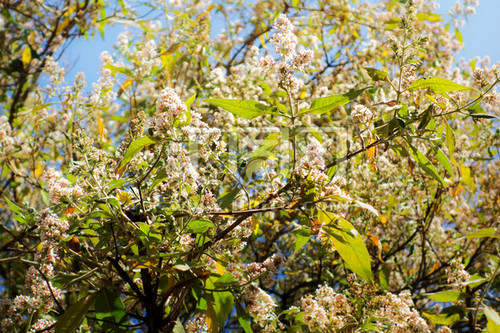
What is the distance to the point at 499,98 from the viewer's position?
48.8 inches

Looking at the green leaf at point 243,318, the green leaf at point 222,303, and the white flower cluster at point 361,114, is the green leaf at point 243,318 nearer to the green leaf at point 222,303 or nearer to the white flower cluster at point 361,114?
the green leaf at point 222,303

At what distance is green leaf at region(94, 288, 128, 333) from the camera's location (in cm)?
118

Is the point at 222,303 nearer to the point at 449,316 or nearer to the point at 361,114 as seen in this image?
the point at 361,114

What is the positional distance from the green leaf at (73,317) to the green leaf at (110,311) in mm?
29

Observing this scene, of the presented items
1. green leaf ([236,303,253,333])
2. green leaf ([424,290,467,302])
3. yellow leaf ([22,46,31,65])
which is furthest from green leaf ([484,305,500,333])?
yellow leaf ([22,46,31,65])

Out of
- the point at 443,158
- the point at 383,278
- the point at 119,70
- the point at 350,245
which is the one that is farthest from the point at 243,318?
the point at 119,70

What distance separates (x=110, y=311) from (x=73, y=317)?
0.10 meters

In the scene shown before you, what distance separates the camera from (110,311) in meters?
1.19

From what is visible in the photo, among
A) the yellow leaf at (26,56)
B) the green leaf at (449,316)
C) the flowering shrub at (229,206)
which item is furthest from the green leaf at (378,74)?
the yellow leaf at (26,56)

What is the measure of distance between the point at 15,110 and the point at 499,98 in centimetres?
326

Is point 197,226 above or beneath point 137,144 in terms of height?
beneath

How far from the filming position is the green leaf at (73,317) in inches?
43.8

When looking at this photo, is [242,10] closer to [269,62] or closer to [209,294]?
[269,62]

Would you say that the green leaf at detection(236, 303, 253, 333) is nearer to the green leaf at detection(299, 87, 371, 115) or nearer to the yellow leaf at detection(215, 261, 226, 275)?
the yellow leaf at detection(215, 261, 226, 275)
